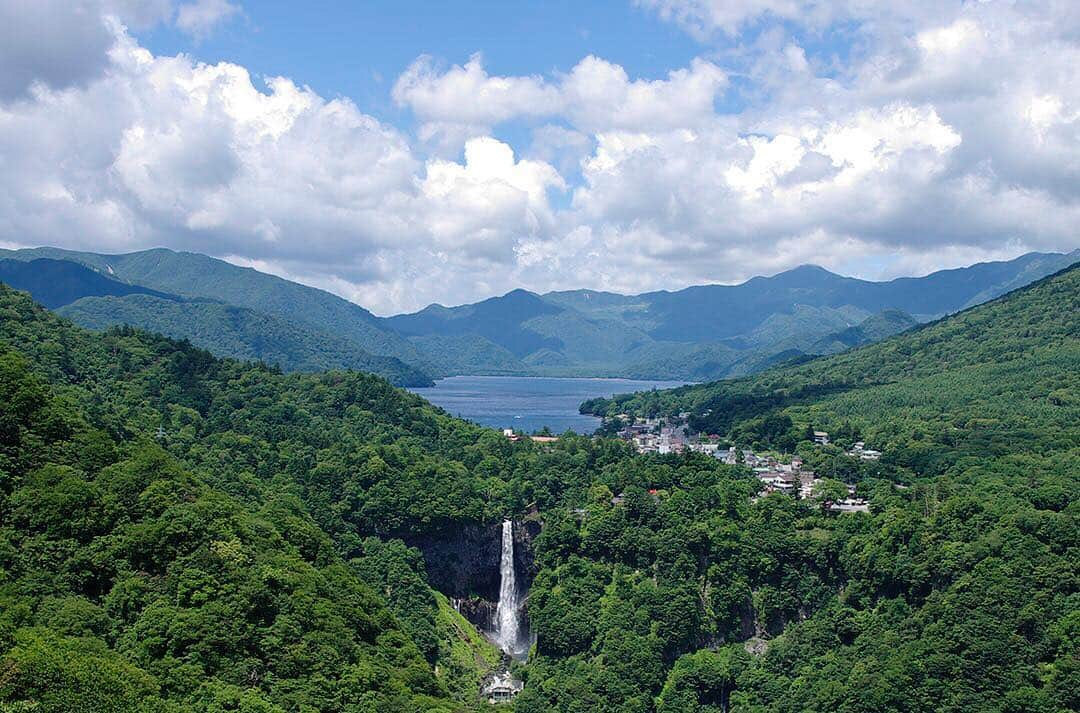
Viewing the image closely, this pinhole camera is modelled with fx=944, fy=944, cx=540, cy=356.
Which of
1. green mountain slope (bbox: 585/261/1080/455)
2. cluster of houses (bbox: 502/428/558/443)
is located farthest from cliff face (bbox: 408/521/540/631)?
green mountain slope (bbox: 585/261/1080/455)

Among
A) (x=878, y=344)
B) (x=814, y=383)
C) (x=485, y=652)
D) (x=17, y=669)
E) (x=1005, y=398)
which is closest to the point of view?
(x=17, y=669)

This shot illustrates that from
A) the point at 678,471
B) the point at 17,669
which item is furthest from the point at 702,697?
the point at 17,669

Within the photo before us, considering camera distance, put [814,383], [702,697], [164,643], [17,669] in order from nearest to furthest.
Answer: [17,669], [164,643], [702,697], [814,383]

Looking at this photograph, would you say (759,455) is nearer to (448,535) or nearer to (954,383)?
(954,383)

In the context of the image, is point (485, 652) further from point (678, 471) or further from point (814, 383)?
point (814, 383)

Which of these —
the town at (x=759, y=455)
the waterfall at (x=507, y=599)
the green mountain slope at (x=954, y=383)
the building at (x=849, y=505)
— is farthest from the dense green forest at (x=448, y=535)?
the town at (x=759, y=455)

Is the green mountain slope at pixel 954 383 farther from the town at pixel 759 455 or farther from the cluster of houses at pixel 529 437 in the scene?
the cluster of houses at pixel 529 437
